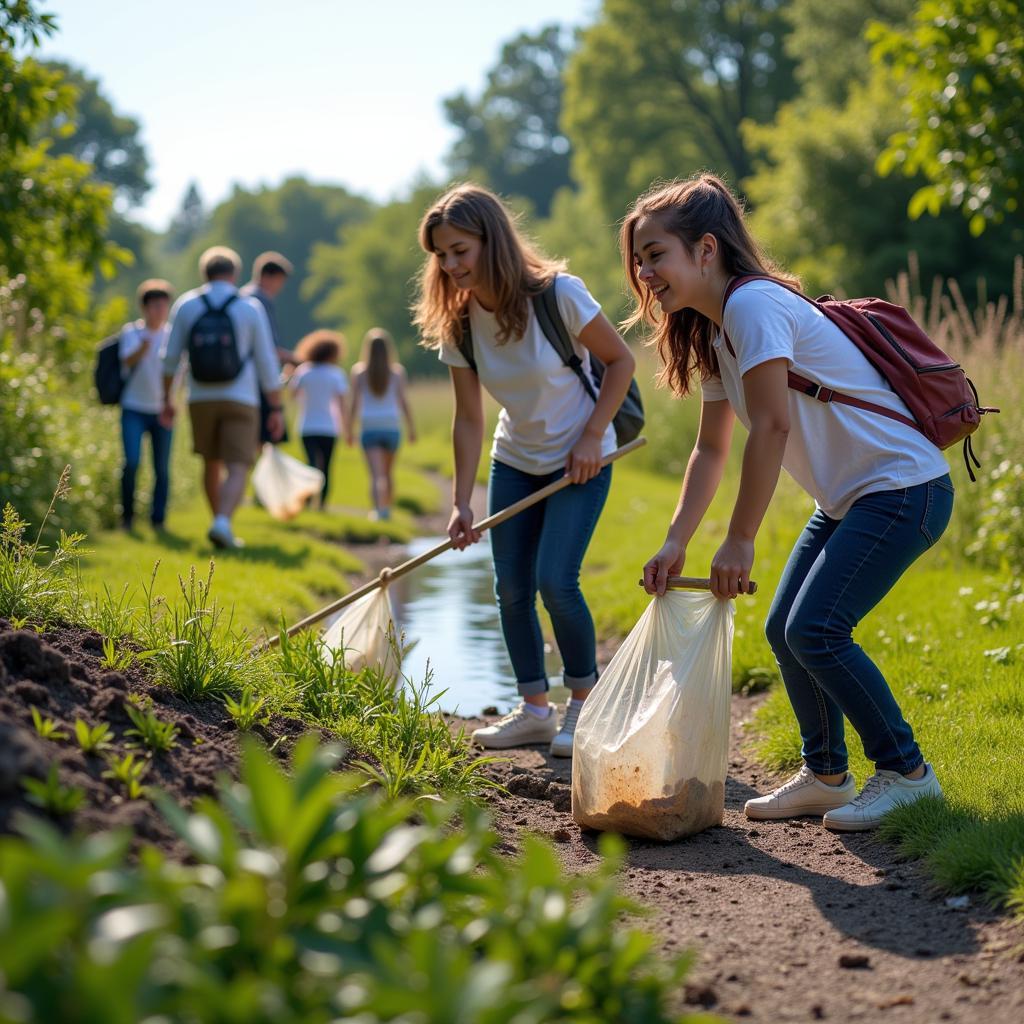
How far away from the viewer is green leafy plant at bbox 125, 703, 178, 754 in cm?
345

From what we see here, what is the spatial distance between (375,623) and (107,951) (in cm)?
354

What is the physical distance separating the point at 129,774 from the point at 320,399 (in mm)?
10046

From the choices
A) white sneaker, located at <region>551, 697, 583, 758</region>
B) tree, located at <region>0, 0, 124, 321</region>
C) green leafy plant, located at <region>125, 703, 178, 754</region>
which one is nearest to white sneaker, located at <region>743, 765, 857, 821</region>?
white sneaker, located at <region>551, 697, 583, 758</region>

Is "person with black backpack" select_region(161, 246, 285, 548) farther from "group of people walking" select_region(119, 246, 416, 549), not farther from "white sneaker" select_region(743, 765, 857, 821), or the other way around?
"white sneaker" select_region(743, 765, 857, 821)

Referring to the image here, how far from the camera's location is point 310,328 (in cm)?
10525

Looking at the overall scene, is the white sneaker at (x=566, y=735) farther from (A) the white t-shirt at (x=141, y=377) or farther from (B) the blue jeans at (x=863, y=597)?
(A) the white t-shirt at (x=141, y=377)

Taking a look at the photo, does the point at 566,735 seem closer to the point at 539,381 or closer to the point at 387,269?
the point at 539,381

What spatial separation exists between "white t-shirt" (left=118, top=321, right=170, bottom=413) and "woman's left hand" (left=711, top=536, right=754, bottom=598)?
769 centimetres

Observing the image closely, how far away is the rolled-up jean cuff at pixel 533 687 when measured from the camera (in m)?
5.60

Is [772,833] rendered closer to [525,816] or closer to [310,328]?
[525,816]

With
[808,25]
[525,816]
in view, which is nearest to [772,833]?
[525,816]

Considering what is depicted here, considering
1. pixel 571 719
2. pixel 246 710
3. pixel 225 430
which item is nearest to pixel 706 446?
pixel 571 719

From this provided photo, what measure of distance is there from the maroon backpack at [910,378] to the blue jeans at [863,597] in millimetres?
194

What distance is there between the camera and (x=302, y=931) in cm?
211
